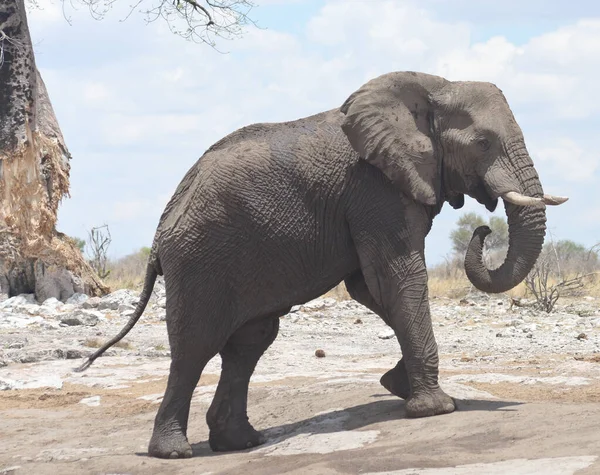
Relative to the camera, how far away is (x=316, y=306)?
1833 centimetres

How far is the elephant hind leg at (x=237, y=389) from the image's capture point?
26.0 feet

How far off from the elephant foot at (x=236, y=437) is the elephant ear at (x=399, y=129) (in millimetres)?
1979

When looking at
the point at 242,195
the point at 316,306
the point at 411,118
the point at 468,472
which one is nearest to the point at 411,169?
the point at 411,118

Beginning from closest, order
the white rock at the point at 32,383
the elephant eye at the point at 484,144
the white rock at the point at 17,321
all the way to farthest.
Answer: the elephant eye at the point at 484,144 < the white rock at the point at 32,383 < the white rock at the point at 17,321

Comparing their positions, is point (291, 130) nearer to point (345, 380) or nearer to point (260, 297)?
point (260, 297)

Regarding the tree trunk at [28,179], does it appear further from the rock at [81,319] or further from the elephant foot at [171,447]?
the elephant foot at [171,447]

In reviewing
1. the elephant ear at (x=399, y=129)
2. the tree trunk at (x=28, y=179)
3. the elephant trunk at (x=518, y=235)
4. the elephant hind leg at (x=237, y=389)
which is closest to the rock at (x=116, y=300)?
the tree trunk at (x=28, y=179)

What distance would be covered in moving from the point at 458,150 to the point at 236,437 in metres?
2.43

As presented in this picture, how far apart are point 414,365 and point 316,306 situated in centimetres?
1097

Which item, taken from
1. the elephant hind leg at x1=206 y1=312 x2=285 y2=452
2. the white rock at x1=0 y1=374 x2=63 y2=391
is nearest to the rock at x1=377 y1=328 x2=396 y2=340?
the white rock at x1=0 y1=374 x2=63 y2=391

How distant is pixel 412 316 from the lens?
7355 millimetres

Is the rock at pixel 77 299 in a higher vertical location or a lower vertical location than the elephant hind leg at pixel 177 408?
higher

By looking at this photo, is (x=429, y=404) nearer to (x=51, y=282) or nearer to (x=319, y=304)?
(x=319, y=304)

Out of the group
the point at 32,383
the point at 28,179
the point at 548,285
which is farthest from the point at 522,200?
the point at 548,285
